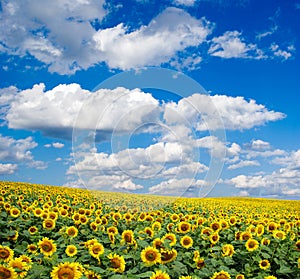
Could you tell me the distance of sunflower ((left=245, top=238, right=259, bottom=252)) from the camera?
6734mm

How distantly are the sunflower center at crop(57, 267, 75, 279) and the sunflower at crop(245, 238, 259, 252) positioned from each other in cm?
347

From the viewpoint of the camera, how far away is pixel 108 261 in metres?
5.71

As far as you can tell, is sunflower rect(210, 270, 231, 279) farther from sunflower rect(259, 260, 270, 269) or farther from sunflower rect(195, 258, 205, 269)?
sunflower rect(259, 260, 270, 269)

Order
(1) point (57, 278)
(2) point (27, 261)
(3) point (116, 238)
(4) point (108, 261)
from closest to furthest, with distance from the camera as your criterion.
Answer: (1) point (57, 278) < (2) point (27, 261) < (4) point (108, 261) < (3) point (116, 238)

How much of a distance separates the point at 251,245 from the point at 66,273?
Result: 3607 millimetres

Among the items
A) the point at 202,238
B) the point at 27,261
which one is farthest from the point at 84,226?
the point at 27,261

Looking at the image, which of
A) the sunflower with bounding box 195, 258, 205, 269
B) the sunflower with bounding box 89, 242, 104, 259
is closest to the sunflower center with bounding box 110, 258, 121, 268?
the sunflower with bounding box 89, 242, 104, 259

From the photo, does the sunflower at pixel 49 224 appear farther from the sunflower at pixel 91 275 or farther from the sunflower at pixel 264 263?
the sunflower at pixel 264 263

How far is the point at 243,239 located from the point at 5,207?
568cm

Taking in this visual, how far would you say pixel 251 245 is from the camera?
6816 millimetres

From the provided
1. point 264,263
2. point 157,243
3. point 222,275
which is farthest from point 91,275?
point 264,263

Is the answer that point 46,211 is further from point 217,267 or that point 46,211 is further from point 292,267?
point 292,267

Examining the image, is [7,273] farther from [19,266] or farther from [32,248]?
[32,248]

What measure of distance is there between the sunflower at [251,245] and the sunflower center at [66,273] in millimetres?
3469
